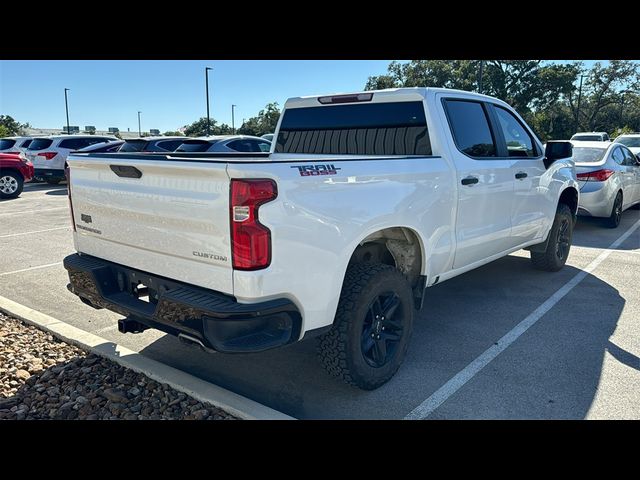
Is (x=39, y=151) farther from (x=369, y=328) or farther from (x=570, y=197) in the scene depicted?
(x=369, y=328)

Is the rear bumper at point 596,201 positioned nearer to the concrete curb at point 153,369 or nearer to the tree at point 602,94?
the concrete curb at point 153,369

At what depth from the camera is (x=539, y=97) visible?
41.9 meters

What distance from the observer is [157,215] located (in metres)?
2.91

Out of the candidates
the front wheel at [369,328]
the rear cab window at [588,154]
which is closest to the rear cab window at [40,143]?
the rear cab window at [588,154]

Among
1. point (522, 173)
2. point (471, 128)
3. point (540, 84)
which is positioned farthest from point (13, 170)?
point (540, 84)

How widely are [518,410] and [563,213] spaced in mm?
3732

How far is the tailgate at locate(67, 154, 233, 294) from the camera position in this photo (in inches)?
103

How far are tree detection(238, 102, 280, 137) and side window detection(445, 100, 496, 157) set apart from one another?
4798 cm

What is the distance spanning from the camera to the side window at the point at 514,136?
4958 millimetres

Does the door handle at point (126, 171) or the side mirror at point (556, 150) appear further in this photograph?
the side mirror at point (556, 150)

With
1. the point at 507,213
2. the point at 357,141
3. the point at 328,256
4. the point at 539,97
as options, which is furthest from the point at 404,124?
the point at 539,97

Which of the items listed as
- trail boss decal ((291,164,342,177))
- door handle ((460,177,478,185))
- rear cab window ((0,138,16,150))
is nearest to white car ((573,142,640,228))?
door handle ((460,177,478,185))

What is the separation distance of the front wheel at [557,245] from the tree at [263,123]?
46.9 metres
